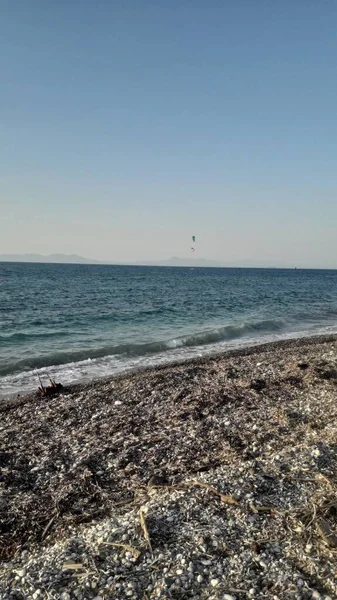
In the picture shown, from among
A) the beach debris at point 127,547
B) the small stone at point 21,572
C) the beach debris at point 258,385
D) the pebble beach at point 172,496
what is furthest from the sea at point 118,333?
the beach debris at point 127,547

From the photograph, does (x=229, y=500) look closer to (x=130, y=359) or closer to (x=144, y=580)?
(x=144, y=580)

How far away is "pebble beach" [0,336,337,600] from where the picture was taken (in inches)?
193

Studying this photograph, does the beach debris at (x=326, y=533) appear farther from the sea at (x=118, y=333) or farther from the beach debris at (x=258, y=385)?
the sea at (x=118, y=333)

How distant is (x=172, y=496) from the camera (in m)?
6.65

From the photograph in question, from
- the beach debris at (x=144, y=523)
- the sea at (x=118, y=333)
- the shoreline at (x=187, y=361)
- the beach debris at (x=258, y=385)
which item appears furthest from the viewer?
the sea at (x=118, y=333)

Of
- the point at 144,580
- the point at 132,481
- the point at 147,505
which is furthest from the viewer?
the point at 132,481

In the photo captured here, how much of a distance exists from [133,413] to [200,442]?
109 inches

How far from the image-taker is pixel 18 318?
105 ft

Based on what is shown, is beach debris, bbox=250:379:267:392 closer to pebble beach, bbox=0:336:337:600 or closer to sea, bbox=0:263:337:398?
pebble beach, bbox=0:336:337:600

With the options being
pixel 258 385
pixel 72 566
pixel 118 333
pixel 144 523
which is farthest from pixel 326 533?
pixel 118 333

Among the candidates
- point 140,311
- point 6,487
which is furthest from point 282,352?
point 140,311

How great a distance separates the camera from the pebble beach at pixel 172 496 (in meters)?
4.90

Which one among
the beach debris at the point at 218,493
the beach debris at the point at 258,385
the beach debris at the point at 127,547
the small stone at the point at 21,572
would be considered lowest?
the small stone at the point at 21,572

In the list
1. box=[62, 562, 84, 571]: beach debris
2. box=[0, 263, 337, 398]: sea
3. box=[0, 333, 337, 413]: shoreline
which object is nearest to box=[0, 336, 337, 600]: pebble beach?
box=[62, 562, 84, 571]: beach debris
